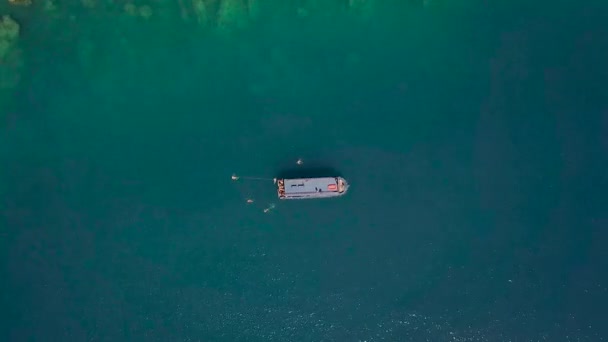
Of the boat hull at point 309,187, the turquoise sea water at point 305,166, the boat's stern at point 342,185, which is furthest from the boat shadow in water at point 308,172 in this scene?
the boat hull at point 309,187

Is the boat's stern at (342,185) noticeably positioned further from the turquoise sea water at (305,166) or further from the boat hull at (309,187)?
the turquoise sea water at (305,166)

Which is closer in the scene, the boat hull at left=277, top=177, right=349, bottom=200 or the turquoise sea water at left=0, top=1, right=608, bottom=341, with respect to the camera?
the boat hull at left=277, top=177, right=349, bottom=200

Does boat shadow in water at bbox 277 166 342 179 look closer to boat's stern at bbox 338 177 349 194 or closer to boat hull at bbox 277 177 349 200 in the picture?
boat's stern at bbox 338 177 349 194

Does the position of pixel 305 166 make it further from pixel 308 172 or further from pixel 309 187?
pixel 309 187

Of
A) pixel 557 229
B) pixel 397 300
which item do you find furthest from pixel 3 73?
pixel 557 229

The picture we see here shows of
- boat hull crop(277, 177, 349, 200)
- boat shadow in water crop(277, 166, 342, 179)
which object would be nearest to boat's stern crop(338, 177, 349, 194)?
boat hull crop(277, 177, 349, 200)
